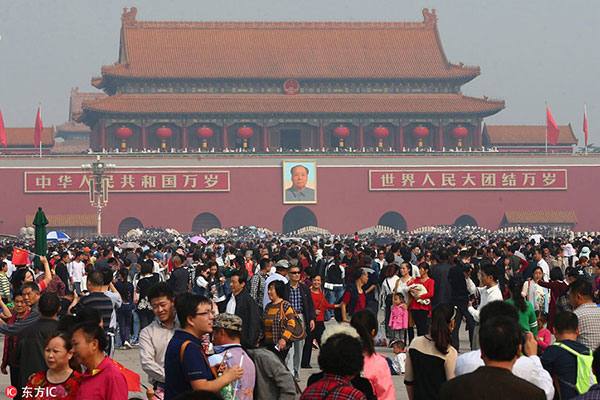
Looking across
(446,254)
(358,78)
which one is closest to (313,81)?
(358,78)

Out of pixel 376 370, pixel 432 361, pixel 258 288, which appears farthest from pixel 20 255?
pixel 376 370

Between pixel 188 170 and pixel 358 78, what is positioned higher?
pixel 358 78

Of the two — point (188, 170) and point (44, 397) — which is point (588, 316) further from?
point (188, 170)

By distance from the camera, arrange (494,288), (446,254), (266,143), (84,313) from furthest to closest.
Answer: (266,143) < (446,254) < (494,288) < (84,313)

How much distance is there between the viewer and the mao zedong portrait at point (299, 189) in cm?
4225

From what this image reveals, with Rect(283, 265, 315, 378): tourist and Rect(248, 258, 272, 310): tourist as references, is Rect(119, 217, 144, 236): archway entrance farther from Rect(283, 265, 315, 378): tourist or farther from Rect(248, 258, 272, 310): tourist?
Rect(283, 265, 315, 378): tourist

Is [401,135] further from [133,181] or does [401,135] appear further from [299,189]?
[133,181]

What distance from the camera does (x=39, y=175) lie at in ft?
136

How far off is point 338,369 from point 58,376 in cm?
155

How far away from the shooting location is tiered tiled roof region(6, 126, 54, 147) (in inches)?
1821

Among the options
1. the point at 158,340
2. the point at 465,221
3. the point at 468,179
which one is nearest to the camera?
the point at 158,340

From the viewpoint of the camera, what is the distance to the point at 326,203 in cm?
4231

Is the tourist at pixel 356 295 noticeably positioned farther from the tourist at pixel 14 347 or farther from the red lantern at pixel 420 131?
the red lantern at pixel 420 131

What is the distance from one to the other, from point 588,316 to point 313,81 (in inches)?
1563
